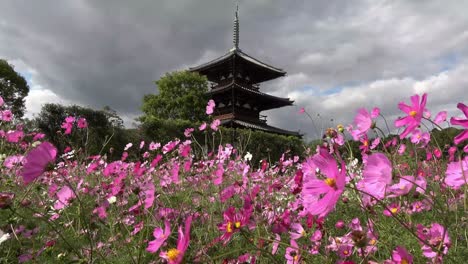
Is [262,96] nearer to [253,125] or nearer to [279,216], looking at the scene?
[253,125]

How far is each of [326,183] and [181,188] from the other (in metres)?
1.79

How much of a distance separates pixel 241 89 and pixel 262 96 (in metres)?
1.83

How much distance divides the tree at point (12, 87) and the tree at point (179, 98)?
297 inches

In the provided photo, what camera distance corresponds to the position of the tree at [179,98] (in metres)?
21.8

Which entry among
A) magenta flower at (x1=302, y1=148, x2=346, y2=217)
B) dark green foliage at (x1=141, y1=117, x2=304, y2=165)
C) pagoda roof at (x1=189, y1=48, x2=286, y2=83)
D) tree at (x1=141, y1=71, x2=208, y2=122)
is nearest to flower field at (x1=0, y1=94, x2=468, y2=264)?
magenta flower at (x1=302, y1=148, x2=346, y2=217)

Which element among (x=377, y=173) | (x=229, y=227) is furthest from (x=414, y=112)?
(x=229, y=227)

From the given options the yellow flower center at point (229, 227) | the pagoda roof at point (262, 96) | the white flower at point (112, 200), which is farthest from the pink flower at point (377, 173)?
the pagoda roof at point (262, 96)

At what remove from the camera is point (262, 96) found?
884 inches

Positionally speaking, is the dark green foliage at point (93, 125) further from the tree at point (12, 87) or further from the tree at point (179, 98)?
the tree at point (12, 87)

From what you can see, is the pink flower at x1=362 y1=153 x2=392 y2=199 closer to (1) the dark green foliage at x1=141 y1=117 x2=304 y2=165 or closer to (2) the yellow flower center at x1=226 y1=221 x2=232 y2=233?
(2) the yellow flower center at x1=226 y1=221 x2=232 y2=233

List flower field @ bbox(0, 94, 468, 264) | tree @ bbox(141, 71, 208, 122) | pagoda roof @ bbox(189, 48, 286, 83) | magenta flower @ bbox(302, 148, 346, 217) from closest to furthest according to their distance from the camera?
magenta flower @ bbox(302, 148, 346, 217) < flower field @ bbox(0, 94, 468, 264) < tree @ bbox(141, 71, 208, 122) < pagoda roof @ bbox(189, 48, 286, 83)

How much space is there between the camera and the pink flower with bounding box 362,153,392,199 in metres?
0.63

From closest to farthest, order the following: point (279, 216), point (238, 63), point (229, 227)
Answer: point (229, 227) < point (279, 216) < point (238, 63)

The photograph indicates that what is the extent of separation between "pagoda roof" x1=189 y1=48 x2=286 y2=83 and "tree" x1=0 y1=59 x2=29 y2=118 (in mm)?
10671
